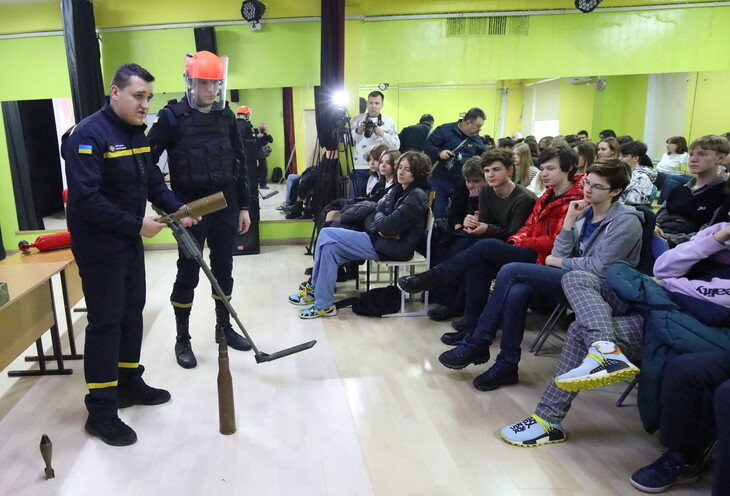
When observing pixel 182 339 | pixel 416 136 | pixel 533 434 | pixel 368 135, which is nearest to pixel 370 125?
pixel 368 135

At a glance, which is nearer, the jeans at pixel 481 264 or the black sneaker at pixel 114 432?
the black sneaker at pixel 114 432

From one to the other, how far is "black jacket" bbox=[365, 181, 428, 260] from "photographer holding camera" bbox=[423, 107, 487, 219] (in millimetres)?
1272

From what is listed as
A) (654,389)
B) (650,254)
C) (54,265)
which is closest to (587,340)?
(654,389)

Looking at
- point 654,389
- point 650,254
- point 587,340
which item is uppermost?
point 650,254

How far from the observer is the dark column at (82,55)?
465 cm

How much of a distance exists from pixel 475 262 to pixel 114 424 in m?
2.05

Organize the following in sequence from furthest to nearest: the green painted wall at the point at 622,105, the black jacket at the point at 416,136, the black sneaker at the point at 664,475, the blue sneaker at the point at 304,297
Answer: the green painted wall at the point at 622,105 → the black jacket at the point at 416,136 → the blue sneaker at the point at 304,297 → the black sneaker at the point at 664,475

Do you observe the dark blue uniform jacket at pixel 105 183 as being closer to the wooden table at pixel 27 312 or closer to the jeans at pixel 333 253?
the wooden table at pixel 27 312

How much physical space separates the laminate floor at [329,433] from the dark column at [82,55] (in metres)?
2.88

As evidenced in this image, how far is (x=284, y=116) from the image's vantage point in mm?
5566

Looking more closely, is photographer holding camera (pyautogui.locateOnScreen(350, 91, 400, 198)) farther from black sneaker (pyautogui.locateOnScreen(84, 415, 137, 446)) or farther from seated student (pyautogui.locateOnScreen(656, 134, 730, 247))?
black sneaker (pyautogui.locateOnScreen(84, 415, 137, 446))

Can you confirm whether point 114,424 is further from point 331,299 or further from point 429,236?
point 429,236

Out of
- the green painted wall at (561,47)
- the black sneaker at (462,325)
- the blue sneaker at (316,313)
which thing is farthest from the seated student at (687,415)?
the green painted wall at (561,47)

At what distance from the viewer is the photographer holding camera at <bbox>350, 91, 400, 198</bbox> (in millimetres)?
5004
